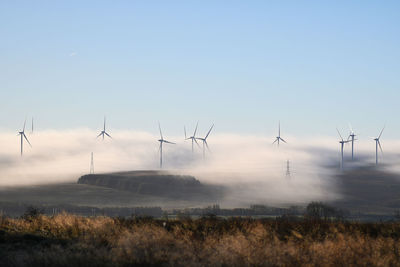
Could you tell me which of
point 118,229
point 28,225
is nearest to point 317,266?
point 118,229

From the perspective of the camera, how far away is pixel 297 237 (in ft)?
121

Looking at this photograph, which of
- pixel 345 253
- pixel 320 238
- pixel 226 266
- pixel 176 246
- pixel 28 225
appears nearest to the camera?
pixel 226 266

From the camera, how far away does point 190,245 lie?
32.7 m

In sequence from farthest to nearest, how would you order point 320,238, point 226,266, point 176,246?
1. point 320,238
2. point 176,246
3. point 226,266

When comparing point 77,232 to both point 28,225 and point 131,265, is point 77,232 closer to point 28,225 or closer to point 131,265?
point 28,225

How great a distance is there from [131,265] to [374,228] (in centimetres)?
2048

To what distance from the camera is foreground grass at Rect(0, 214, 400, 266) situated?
28.4 meters

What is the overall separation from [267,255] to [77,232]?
14102mm

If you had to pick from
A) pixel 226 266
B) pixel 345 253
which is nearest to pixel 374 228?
pixel 345 253

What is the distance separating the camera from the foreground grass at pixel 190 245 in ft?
93.2

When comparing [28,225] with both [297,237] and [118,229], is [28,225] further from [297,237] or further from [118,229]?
[297,237]

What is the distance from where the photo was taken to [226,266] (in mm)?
27641

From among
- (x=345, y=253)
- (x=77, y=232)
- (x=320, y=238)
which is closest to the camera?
(x=345, y=253)

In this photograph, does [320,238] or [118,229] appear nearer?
[320,238]
